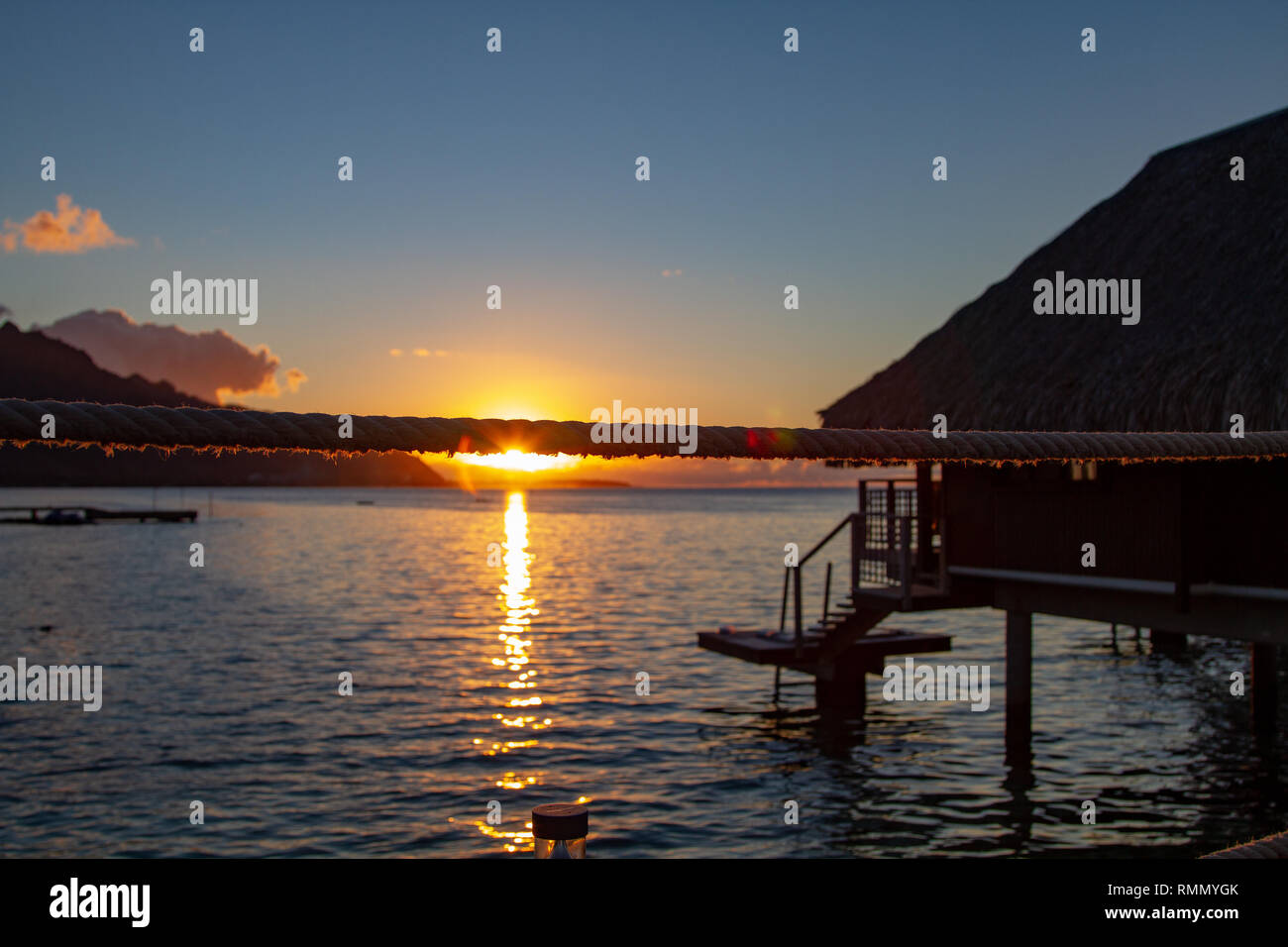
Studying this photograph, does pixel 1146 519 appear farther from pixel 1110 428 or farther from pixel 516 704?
pixel 516 704

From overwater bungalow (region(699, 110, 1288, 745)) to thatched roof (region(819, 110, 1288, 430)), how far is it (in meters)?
0.04

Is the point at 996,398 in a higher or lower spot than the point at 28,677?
higher

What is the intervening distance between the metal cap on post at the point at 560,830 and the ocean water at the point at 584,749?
26.5 ft

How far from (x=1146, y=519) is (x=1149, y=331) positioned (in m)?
3.17

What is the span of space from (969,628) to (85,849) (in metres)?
32.9

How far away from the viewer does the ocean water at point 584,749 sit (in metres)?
14.5

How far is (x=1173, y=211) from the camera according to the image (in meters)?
17.9

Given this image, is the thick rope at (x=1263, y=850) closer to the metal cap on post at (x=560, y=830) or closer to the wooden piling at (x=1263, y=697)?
the metal cap on post at (x=560, y=830)

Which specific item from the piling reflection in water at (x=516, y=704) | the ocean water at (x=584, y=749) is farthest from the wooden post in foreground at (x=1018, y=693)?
the piling reflection in water at (x=516, y=704)

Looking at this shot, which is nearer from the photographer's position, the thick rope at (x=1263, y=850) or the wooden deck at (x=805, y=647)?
the thick rope at (x=1263, y=850)

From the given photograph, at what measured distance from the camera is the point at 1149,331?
50.0 feet

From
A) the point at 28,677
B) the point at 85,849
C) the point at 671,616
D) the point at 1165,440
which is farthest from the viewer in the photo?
the point at 671,616
